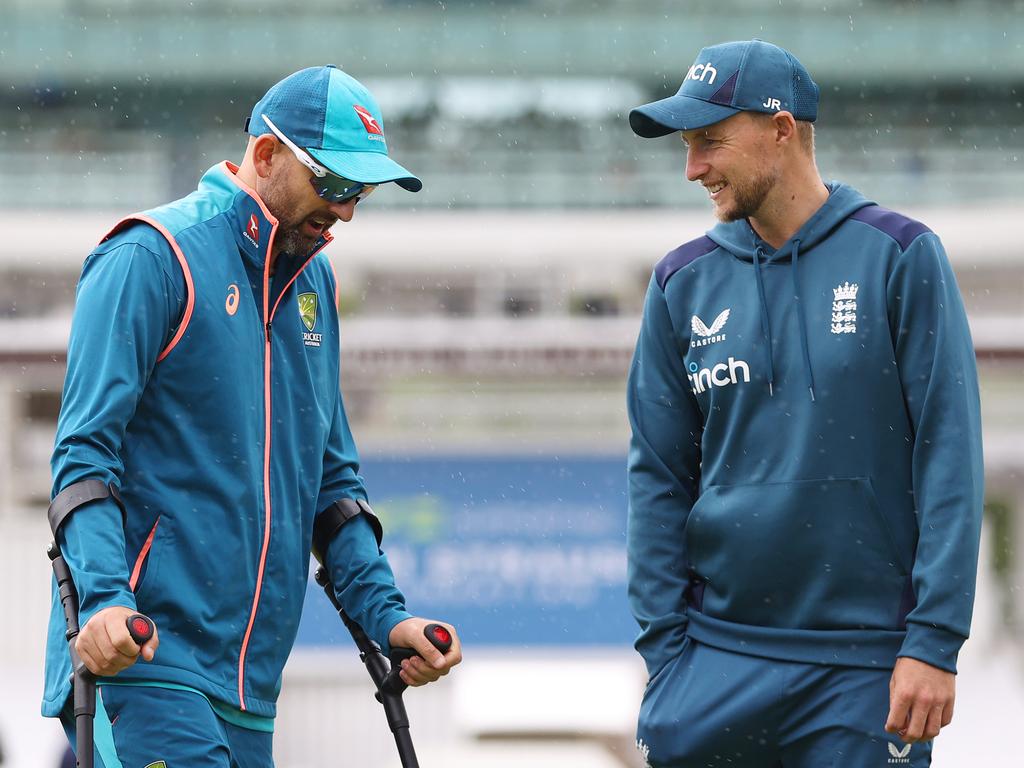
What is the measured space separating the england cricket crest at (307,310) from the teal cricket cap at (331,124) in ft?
1.17

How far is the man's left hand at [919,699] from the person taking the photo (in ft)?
10.2

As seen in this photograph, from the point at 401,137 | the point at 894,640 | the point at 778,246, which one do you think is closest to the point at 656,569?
the point at 894,640

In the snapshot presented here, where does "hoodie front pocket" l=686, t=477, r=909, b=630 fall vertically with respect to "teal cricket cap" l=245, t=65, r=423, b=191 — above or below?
below

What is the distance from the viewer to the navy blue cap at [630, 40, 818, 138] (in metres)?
3.45

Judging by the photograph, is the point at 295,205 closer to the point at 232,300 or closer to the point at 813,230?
the point at 232,300

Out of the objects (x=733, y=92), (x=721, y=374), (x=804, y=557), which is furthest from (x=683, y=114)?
(x=804, y=557)

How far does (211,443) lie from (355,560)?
0.54m

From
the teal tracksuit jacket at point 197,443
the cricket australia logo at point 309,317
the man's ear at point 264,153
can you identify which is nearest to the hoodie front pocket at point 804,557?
the teal tracksuit jacket at point 197,443

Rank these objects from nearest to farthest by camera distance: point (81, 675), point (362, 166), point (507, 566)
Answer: point (81, 675), point (362, 166), point (507, 566)

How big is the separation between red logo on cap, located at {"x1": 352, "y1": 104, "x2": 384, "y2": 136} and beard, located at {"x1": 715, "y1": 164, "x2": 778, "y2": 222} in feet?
2.63

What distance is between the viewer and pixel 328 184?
3.25m

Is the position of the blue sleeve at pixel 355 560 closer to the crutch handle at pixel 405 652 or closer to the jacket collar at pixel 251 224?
the crutch handle at pixel 405 652

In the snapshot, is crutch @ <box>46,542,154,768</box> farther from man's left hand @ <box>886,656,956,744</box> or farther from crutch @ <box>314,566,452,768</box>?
man's left hand @ <box>886,656,956,744</box>

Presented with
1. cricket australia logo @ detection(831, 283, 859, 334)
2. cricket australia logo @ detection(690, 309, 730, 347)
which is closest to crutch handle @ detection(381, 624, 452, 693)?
cricket australia logo @ detection(690, 309, 730, 347)
